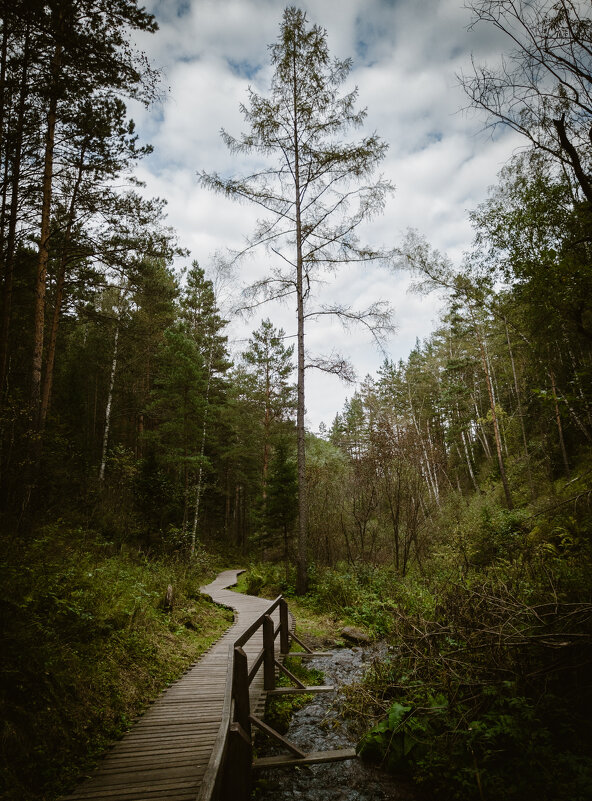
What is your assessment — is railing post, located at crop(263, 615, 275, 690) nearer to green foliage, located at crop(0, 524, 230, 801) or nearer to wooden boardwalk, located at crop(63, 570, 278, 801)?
wooden boardwalk, located at crop(63, 570, 278, 801)

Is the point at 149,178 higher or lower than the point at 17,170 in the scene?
higher

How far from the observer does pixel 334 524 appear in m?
17.1

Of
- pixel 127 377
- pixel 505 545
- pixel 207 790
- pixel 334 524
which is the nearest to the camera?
pixel 207 790

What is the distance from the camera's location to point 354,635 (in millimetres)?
8578

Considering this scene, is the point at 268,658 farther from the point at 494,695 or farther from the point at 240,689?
the point at 494,695

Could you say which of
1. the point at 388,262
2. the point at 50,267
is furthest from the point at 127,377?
the point at 388,262

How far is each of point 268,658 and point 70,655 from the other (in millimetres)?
3221

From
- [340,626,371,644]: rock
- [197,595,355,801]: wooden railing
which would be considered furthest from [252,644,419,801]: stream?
[340,626,371,644]: rock

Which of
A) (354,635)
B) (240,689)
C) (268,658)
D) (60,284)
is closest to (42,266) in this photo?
(60,284)

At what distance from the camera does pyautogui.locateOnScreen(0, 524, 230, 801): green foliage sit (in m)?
3.24

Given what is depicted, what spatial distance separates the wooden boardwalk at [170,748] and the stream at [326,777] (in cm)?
77

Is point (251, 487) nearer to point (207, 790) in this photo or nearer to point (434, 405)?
point (434, 405)

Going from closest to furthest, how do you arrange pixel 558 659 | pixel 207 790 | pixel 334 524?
pixel 207 790
pixel 558 659
pixel 334 524

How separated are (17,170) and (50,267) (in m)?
3.57
